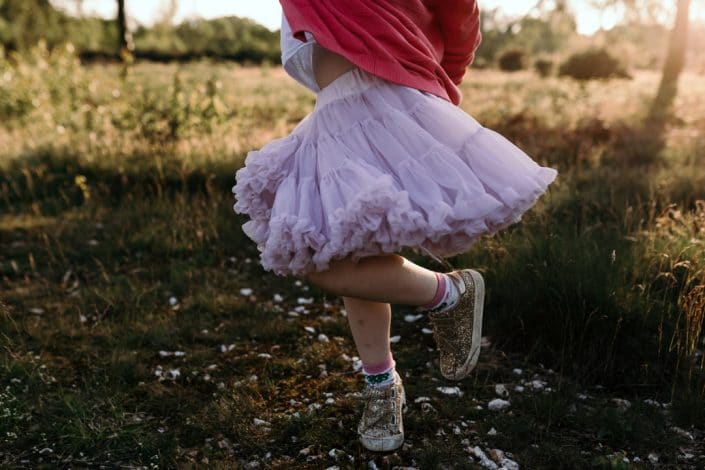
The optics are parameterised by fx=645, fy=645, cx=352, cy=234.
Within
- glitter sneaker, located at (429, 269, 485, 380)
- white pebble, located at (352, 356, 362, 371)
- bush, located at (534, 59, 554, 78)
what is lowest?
white pebble, located at (352, 356, 362, 371)

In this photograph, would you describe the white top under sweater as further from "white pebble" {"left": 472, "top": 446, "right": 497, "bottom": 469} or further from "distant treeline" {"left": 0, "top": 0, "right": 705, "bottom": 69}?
"distant treeline" {"left": 0, "top": 0, "right": 705, "bottom": 69}

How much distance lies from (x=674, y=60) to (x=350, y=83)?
945 cm

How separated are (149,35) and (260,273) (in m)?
33.8

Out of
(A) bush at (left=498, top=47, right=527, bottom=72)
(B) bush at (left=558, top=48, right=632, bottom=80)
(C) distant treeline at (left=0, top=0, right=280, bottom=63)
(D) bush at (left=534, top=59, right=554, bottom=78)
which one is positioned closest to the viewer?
(B) bush at (left=558, top=48, right=632, bottom=80)

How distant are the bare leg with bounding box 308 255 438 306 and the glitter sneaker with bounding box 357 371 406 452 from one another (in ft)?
1.25

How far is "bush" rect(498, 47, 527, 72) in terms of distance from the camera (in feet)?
80.9

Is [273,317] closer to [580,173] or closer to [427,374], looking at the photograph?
[427,374]

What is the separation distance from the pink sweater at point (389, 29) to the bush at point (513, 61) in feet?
78.2

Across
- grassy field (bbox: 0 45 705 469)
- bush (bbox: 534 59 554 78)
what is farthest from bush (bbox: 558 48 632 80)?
grassy field (bbox: 0 45 705 469)

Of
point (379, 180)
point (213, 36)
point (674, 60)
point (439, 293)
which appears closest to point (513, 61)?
point (674, 60)

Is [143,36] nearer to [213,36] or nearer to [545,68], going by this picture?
[213,36]

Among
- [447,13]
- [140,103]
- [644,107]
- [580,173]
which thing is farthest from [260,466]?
[644,107]

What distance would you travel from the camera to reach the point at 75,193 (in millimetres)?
5375

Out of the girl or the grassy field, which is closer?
the girl
